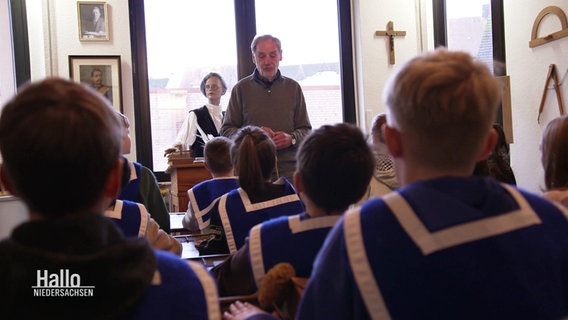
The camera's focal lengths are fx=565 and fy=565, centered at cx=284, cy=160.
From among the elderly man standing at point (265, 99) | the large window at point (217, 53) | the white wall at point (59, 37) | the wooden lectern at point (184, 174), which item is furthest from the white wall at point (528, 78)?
the white wall at point (59, 37)

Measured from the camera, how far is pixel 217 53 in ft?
19.1

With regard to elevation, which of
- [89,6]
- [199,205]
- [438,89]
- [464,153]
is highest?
[89,6]

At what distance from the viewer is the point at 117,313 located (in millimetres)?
796

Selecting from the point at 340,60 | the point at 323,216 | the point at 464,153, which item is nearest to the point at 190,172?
the point at 340,60

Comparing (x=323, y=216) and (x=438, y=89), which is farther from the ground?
(x=438, y=89)

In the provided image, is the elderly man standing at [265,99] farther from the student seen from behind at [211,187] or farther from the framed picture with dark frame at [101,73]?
the framed picture with dark frame at [101,73]

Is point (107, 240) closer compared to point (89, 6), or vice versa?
point (107, 240)

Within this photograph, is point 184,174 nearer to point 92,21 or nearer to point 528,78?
point 92,21

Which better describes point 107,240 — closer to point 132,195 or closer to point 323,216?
point 323,216

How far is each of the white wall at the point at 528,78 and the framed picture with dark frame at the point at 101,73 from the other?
372 cm

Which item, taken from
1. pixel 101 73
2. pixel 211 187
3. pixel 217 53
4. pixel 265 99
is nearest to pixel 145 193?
pixel 211 187

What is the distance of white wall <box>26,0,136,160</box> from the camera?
17.0 feet

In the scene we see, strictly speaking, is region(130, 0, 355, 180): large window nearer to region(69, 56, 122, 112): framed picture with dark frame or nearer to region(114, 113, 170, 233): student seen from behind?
region(69, 56, 122, 112): framed picture with dark frame

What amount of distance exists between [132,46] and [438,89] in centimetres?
504
